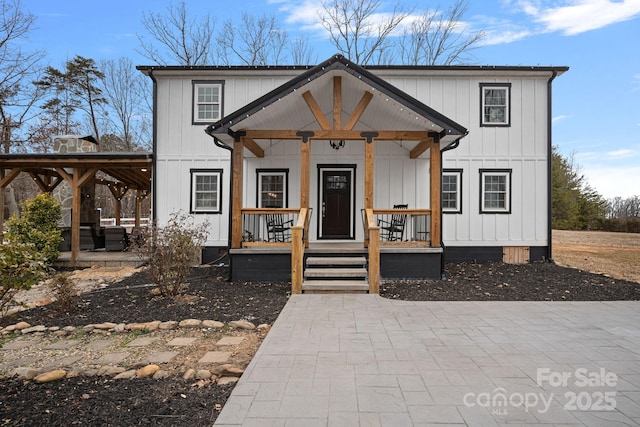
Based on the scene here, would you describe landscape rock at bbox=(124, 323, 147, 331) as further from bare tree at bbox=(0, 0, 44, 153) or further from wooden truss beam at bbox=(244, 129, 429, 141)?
bare tree at bbox=(0, 0, 44, 153)

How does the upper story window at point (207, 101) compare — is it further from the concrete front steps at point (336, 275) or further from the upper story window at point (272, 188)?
the concrete front steps at point (336, 275)

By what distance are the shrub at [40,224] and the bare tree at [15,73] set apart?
11222mm

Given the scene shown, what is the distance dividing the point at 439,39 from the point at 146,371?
21555 millimetres

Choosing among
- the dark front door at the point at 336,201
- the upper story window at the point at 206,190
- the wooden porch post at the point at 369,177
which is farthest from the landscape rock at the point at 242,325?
the upper story window at the point at 206,190

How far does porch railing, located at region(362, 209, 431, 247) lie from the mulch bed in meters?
0.90

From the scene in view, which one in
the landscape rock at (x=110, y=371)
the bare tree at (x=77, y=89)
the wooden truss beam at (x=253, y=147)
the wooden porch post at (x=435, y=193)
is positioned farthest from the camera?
the bare tree at (x=77, y=89)

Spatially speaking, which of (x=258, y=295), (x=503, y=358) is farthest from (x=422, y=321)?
(x=258, y=295)

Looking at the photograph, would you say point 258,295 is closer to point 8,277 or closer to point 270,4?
point 8,277

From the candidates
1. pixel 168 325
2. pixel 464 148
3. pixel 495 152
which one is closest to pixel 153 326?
pixel 168 325

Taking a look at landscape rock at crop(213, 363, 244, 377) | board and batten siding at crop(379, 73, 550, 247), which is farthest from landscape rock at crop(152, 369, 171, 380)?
board and batten siding at crop(379, 73, 550, 247)

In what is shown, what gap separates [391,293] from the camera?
6.88 meters

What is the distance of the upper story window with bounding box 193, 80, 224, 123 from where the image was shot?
36.0 feet

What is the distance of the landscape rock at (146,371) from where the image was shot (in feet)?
11.3

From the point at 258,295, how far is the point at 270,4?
18.8 metres
